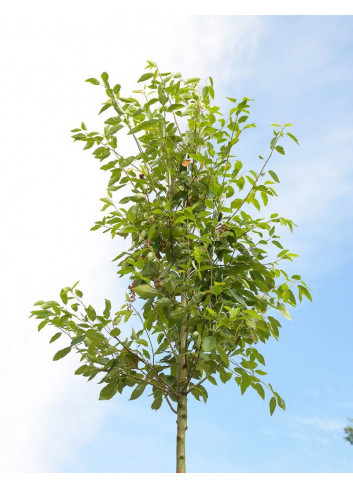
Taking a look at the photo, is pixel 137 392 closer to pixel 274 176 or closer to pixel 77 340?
pixel 77 340

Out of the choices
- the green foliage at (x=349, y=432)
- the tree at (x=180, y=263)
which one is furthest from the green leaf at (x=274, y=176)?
the green foliage at (x=349, y=432)

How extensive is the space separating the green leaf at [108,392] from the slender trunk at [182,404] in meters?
0.39

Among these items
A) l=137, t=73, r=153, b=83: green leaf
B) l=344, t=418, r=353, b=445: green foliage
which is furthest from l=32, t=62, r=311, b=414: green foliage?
l=344, t=418, r=353, b=445: green foliage

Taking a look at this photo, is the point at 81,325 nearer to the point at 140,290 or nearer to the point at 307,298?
the point at 140,290

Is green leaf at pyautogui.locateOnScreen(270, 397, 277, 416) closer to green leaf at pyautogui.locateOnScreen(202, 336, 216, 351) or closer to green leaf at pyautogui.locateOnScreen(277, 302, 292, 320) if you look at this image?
green leaf at pyautogui.locateOnScreen(277, 302, 292, 320)

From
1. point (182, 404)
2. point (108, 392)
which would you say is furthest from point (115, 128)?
point (182, 404)

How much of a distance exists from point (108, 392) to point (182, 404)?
440 millimetres

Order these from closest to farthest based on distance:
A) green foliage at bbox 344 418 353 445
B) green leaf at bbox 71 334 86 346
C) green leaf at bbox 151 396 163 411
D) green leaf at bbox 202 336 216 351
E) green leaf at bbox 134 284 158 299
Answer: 1. green leaf at bbox 202 336 216 351
2. green leaf at bbox 134 284 158 299
3. green leaf at bbox 71 334 86 346
4. green leaf at bbox 151 396 163 411
5. green foliage at bbox 344 418 353 445

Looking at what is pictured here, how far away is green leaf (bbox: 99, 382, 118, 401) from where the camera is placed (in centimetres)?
306

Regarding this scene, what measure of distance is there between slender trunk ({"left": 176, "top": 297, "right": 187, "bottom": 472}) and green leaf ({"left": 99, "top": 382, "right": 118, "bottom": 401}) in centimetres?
39

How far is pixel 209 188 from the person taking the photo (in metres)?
3.22

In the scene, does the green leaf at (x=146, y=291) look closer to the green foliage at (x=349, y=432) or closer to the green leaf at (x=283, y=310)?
the green leaf at (x=283, y=310)

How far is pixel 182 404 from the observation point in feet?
9.93

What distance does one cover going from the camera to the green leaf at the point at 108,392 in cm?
306
